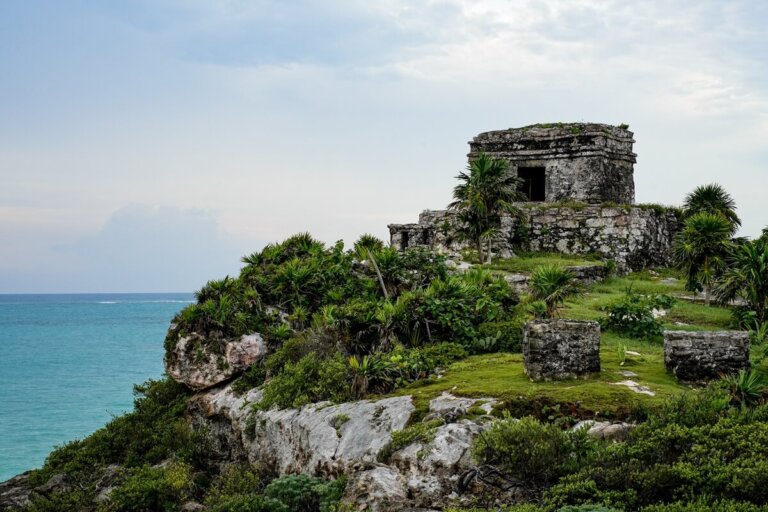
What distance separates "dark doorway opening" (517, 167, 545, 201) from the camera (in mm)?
27406

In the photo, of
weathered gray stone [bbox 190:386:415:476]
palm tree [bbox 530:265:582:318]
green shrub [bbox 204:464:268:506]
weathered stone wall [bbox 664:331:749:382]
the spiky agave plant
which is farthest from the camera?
palm tree [bbox 530:265:582:318]

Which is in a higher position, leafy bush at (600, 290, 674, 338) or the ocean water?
leafy bush at (600, 290, 674, 338)

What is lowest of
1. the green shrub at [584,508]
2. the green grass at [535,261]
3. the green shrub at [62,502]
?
the green shrub at [62,502]

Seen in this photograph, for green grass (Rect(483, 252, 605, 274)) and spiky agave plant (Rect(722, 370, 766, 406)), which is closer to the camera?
spiky agave plant (Rect(722, 370, 766, 406))

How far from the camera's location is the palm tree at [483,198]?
22.5 m

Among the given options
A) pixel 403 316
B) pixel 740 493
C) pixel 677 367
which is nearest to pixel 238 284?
pixel 403 316

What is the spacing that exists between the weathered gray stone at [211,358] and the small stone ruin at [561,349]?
6.61m

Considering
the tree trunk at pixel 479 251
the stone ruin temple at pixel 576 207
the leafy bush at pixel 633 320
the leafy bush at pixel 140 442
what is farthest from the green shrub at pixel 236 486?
the stone ruin temple at pixel 576 207

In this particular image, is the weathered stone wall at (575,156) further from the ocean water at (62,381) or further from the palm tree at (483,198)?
the ocean water at (62,381)

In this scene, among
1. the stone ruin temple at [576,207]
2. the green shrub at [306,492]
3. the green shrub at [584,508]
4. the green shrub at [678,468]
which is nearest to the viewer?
the green shrub at [584,508]

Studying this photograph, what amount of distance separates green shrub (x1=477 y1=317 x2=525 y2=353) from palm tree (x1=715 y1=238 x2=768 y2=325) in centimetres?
531

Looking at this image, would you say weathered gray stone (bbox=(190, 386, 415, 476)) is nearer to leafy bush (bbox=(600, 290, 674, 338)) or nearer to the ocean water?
leafy bush (bbox=(600, 290, 674, 338))

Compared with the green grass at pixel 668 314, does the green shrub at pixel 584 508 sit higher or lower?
lower

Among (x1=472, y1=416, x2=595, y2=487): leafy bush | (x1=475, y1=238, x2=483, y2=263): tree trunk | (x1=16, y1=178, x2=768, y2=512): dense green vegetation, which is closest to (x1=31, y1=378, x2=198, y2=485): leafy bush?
(x1=16, y1=178, x2=768, y2=512): dense green vegetation
